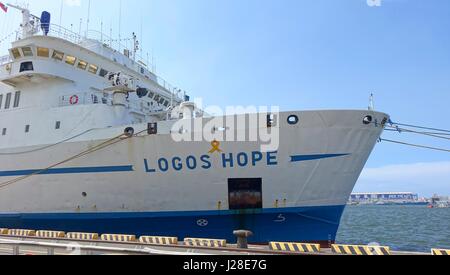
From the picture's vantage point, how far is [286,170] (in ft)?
38.9

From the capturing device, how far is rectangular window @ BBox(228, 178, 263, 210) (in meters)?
12.0

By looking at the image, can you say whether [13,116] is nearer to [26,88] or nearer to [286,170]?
[26,88]

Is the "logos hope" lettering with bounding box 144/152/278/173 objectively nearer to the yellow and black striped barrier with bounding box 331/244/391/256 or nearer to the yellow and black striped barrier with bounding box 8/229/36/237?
the yellow and black striped barrier with bounding box 331/244/391/256

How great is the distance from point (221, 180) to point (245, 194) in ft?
3.21

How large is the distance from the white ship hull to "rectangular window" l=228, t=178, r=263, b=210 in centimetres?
14

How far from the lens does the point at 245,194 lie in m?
12.0

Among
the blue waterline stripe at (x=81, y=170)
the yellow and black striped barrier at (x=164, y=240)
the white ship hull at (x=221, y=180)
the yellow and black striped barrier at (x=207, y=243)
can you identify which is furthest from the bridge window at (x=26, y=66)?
the yellow and black striped barrier at (x=207, y=243)

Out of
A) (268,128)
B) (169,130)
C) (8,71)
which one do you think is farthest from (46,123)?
(268,128)

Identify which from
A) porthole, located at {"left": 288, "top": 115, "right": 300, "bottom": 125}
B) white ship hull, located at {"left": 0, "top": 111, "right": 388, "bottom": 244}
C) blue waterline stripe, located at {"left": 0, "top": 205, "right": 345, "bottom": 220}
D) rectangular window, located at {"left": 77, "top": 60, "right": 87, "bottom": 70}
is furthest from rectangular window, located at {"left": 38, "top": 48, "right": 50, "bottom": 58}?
porthole, located at {"left": 288, "top": 115, "right": 300, "bottom": 125}

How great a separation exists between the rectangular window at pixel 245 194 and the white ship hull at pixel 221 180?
0.47 feet

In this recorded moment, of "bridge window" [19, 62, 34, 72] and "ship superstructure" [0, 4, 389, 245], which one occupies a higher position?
"bridge window" [19, 62, 34, 72]

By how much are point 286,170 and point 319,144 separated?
145cm

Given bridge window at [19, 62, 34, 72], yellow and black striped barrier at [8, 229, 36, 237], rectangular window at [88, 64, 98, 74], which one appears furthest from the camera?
rectangular window at [88, 64, 98, 74]

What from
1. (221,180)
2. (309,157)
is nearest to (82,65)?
(221,180)
